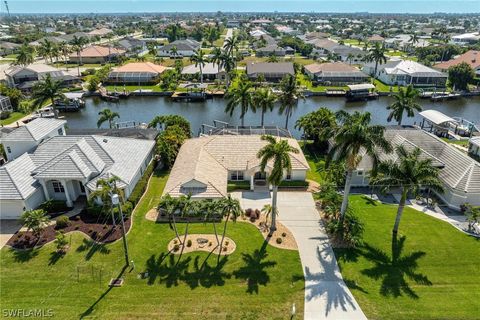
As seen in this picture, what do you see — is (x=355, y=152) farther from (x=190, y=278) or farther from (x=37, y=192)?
(x=37, y=192)

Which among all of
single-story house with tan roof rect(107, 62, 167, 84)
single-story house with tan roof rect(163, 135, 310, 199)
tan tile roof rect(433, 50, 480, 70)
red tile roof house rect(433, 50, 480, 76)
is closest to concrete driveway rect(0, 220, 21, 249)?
single-story house with tan roof rect(163, 135, 310, 199)

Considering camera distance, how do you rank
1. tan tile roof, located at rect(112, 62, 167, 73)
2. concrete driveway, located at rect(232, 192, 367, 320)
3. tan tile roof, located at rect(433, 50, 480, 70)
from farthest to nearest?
tan tile roof, located at rect(433, 50, 480, 70) < tan tile roof, located at rect(112, 62, 167, 73) < concrete driveway, located at rect(232, 192, 367, 320)

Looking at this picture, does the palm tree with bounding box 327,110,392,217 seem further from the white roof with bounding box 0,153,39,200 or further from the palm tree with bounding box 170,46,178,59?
the palm tree with bounding box 170,46,178,59

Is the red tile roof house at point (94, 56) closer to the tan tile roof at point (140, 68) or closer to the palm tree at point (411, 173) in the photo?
the tan tile roof at point (140, 68)

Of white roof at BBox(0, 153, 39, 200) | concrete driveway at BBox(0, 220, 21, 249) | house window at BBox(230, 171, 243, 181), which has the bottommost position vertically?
concrete driveway at BBox(0, 220, 21, 249)

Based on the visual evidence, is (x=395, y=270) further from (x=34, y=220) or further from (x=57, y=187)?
(x=57, y=187)

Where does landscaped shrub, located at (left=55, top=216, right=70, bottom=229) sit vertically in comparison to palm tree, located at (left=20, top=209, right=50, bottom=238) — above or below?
below

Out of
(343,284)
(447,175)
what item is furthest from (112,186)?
(447,175)

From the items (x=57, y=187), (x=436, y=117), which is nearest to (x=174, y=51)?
(x=436, y=117)
